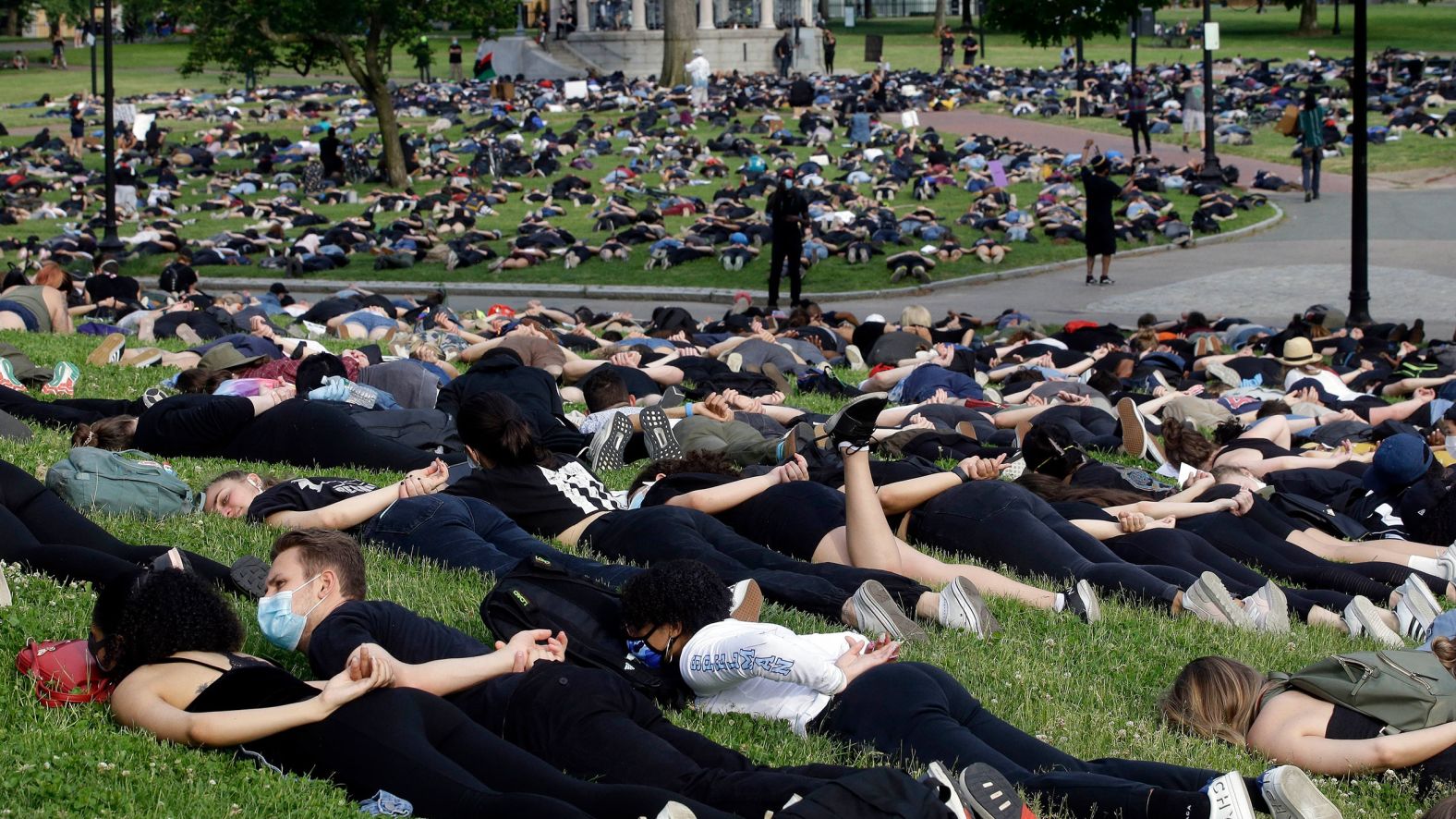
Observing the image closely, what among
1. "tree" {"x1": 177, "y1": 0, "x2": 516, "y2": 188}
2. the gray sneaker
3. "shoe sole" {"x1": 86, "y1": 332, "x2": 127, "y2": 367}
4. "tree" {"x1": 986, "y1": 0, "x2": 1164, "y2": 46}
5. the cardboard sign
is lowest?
the gray sneaker

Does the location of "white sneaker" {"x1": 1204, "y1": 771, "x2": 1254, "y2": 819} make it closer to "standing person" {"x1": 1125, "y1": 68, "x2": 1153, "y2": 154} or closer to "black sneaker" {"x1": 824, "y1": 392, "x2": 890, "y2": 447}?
"black sneaker" {"x1": 824, "y1": 392, "x2": 890, "y2": 447}

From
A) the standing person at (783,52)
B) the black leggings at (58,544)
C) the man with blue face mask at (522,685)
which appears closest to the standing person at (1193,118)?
the standing person at (783,52)

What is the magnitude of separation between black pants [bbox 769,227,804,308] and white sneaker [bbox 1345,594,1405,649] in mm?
13126

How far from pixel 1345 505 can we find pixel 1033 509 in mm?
2805

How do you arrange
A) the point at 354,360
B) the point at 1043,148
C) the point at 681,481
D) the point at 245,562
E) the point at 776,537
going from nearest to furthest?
the point at 245,562 → the point at 776,537 → the point at 681,481 → the point at 354,360 → the point at 1043,148

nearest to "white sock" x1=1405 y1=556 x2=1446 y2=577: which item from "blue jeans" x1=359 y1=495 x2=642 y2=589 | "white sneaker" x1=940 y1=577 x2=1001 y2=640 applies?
"white sneaker" x1=940 y1=577 x2=1001 y2=640

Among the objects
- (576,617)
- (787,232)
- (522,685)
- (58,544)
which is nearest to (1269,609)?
(576,617)

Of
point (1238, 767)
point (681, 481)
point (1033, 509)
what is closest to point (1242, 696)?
point (1238, 767)

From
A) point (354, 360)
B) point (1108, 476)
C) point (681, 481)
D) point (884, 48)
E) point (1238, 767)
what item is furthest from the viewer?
point (884, 48)

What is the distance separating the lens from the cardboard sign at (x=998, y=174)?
95.7 feet

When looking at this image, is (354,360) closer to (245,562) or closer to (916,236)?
(245,562)

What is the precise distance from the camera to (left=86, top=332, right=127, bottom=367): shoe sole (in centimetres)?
1309

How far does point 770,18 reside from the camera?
5741 centimetres

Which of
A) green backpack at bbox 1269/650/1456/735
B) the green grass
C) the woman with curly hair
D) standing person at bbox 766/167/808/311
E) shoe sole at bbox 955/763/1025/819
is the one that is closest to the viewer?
shoe sole at bbox 955/763/1025/819
